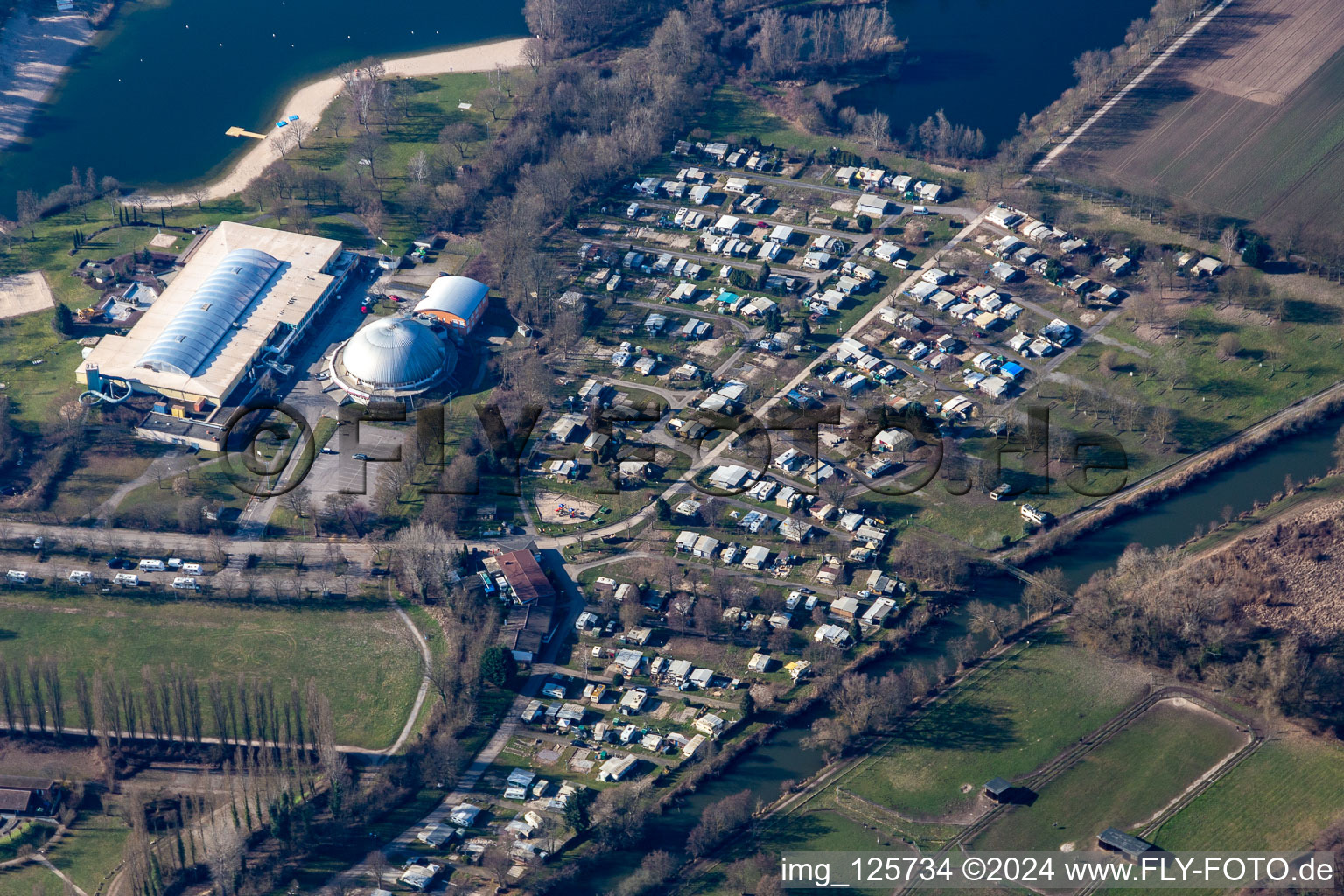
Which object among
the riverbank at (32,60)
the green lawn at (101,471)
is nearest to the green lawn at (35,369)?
the green lawn at (101,471)

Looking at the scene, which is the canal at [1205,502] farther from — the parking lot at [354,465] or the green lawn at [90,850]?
the green lawn at [90,850]

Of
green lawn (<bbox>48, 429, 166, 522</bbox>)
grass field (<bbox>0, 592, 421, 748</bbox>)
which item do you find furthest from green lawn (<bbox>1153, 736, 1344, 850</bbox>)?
green lawn (<bbox>48, 429, 166, 522</bbox>)

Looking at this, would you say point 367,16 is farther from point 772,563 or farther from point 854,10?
point 772,563

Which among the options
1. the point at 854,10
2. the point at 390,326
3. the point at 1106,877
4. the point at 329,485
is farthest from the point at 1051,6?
the point at 1106,877

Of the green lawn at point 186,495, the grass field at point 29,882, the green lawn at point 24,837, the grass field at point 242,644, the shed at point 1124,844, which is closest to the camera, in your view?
the shed at point 1124,844

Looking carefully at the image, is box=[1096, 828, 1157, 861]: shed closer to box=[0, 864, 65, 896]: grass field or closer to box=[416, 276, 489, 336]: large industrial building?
box=[0, 864, 65, 896]: grass field

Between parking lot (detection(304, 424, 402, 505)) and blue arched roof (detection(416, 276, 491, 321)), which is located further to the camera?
blue arched roof (detection(416, 276, 491, 321))

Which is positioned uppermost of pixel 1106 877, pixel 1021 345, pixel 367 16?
pixel 367 16
